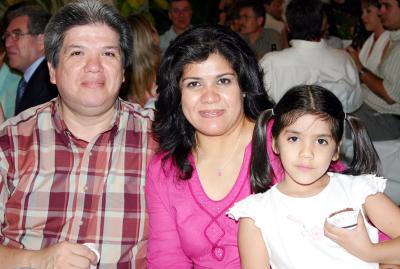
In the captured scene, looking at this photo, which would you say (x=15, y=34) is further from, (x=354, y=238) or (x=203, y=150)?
(x=354, y=238)

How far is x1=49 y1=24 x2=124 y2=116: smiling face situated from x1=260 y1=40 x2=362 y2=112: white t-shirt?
6.82 ft

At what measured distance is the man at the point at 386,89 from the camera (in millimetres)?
3854

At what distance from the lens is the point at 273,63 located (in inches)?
164

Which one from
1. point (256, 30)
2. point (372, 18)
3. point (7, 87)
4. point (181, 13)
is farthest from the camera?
point (181, 13)

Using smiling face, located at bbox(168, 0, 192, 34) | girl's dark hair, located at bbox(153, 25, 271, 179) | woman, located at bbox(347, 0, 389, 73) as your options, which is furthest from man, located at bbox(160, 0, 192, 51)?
girl's dark hair, located at bbox(153, 25, 271, 179)

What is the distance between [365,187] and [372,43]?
3.31 m

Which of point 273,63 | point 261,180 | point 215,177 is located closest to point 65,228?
point 215,177

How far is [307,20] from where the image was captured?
163 inches

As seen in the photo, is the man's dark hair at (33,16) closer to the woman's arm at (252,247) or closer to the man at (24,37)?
the man at (24,37)

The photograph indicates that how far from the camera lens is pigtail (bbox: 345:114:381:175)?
6.52 feet

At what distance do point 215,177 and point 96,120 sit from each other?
56cm

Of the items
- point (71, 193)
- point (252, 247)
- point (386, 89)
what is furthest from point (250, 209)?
point (386, 89)

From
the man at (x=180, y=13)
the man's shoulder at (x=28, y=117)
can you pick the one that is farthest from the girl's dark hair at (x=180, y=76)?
the man at (x=180, y=13)

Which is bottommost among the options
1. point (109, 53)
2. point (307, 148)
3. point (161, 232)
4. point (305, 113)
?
point (161, 232)
